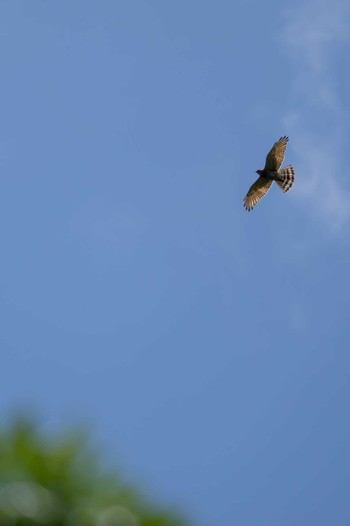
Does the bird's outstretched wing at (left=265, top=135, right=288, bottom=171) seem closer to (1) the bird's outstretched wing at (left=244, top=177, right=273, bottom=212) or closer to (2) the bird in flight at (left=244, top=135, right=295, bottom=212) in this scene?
(2) the bird in flight at (left=244, top=135, right=295, bottom=212)

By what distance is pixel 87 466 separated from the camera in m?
6.37

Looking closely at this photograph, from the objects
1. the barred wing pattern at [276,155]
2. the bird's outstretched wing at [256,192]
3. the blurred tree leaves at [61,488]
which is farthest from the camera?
the bird's outstretched wing at [256,192]

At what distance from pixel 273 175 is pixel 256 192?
234cm

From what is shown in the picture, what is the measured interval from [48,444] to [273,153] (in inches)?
1964

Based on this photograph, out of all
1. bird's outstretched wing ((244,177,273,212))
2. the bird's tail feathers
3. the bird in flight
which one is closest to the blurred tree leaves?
the bird in flight

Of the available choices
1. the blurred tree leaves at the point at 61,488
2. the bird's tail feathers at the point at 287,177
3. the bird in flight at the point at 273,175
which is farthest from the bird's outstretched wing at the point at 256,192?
the blurred tree leaves at the point at 61,488

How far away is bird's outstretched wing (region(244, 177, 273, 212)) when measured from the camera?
190 ft

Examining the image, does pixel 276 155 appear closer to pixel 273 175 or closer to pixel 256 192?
pixel 273 175

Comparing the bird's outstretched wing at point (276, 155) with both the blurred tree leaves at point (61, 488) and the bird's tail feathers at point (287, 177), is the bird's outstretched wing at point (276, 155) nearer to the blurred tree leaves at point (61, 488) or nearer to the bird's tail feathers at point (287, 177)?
the bird's tail feathers at point (287, 177)

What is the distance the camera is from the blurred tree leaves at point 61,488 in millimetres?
6176

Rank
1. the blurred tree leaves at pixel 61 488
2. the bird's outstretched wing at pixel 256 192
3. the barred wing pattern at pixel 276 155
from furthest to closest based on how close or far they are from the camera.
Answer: the bird's outstretched wing at pixel 256 192
the barred wing pattern at pixel 276 155
the blurred tree leaves at pixel 61 488

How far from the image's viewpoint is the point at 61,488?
6.30m

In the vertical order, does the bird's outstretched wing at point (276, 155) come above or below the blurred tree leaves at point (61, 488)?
above

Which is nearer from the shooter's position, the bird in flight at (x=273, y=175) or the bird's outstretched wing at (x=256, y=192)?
the bird in flight at (x=273, y=175)
